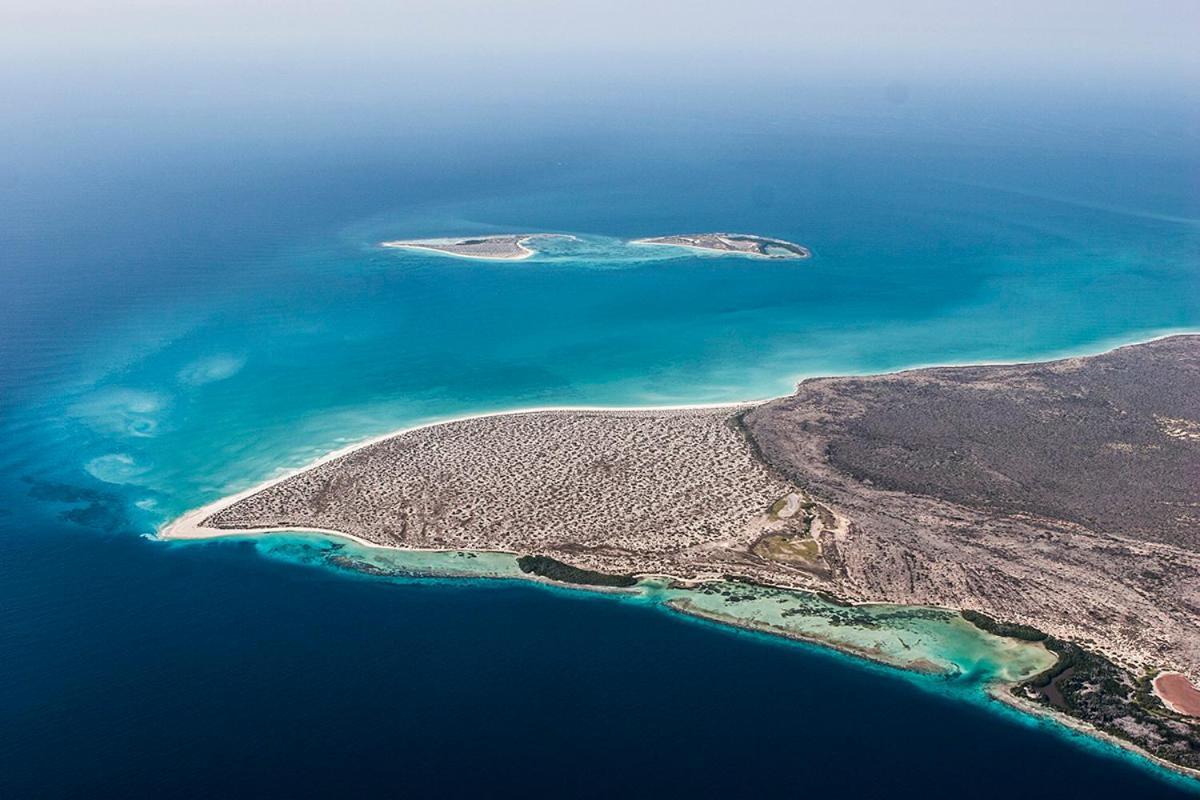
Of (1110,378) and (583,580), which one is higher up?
(1110,378)

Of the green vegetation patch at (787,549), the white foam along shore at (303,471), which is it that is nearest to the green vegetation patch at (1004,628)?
the green vegetation patch at (787,549)

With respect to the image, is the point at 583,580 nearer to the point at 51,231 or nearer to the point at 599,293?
the point at 599,293

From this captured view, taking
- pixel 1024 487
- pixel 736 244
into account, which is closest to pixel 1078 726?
pixel 1024 487

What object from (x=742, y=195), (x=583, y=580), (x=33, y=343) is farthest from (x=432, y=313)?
(x=742, y=195)

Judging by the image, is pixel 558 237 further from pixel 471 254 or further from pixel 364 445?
pixel 364 445

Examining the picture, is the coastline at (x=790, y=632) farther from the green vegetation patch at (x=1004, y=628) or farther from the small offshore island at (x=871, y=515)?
the green vegetation patch at (x=1004, y=628)

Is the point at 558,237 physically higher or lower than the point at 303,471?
higher

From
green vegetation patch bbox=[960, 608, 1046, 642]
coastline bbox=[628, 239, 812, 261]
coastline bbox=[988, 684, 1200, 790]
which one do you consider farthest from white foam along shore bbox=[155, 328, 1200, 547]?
coastline bbox=[628, 239, 812, 261]
